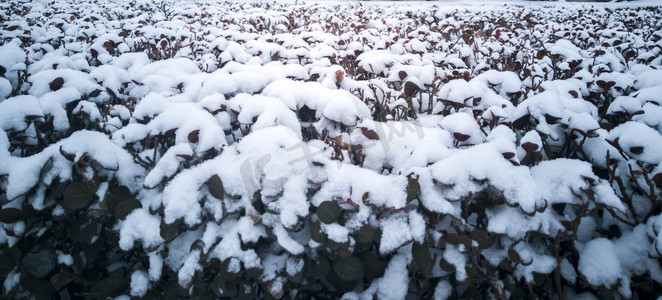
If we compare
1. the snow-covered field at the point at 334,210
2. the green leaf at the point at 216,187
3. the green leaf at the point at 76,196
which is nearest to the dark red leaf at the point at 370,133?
the snow-covered field at the point at 334,210

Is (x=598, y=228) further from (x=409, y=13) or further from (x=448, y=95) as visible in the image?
(x=409, y=13)

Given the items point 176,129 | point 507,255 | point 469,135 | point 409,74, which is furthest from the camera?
point 409,74

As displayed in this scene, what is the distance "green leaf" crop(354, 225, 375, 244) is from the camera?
45.6 inches

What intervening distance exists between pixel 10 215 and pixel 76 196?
0.22 meters

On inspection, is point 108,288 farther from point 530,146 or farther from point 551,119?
point 551,119

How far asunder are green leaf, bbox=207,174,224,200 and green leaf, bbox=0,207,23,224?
72cm

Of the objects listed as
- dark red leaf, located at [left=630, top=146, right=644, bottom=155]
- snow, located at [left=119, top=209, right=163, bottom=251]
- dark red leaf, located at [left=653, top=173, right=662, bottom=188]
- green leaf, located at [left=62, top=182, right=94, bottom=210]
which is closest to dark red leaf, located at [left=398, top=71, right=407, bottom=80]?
dark red leaf, located at [left=630, top=146, right=644, bottom=155]

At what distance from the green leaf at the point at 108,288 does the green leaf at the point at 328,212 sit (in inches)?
34.0

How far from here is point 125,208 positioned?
1.23 metres

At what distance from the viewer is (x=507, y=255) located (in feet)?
3.84

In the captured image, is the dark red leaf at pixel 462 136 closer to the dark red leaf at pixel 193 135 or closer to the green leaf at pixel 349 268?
the green leaf at pixel 349 268

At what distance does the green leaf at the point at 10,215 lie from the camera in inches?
45.3

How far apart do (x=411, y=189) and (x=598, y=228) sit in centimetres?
81

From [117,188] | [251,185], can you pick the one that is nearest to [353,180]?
[251,185]
